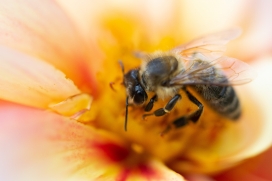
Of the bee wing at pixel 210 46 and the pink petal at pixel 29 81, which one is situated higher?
the bee wing at pixel 210 46

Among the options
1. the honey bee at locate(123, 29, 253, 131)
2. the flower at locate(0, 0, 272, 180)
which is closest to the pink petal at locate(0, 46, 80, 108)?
the flower at locate(0, 0, 272, 180)

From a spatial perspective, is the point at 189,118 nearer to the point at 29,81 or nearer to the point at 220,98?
the point at 220,98

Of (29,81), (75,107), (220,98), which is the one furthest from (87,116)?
(220,98)

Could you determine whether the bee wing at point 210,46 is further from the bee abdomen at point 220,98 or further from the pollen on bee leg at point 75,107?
the pollen on bee leg at point 75,107

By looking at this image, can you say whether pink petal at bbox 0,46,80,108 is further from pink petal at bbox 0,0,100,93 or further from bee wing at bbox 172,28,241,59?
bee wing at bbox 172,28,241,59

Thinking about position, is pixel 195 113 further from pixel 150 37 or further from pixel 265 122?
pixel 150 37

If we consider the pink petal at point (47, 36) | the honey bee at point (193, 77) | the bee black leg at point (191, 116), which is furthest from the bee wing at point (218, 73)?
the pink petal at point (47, 36)
